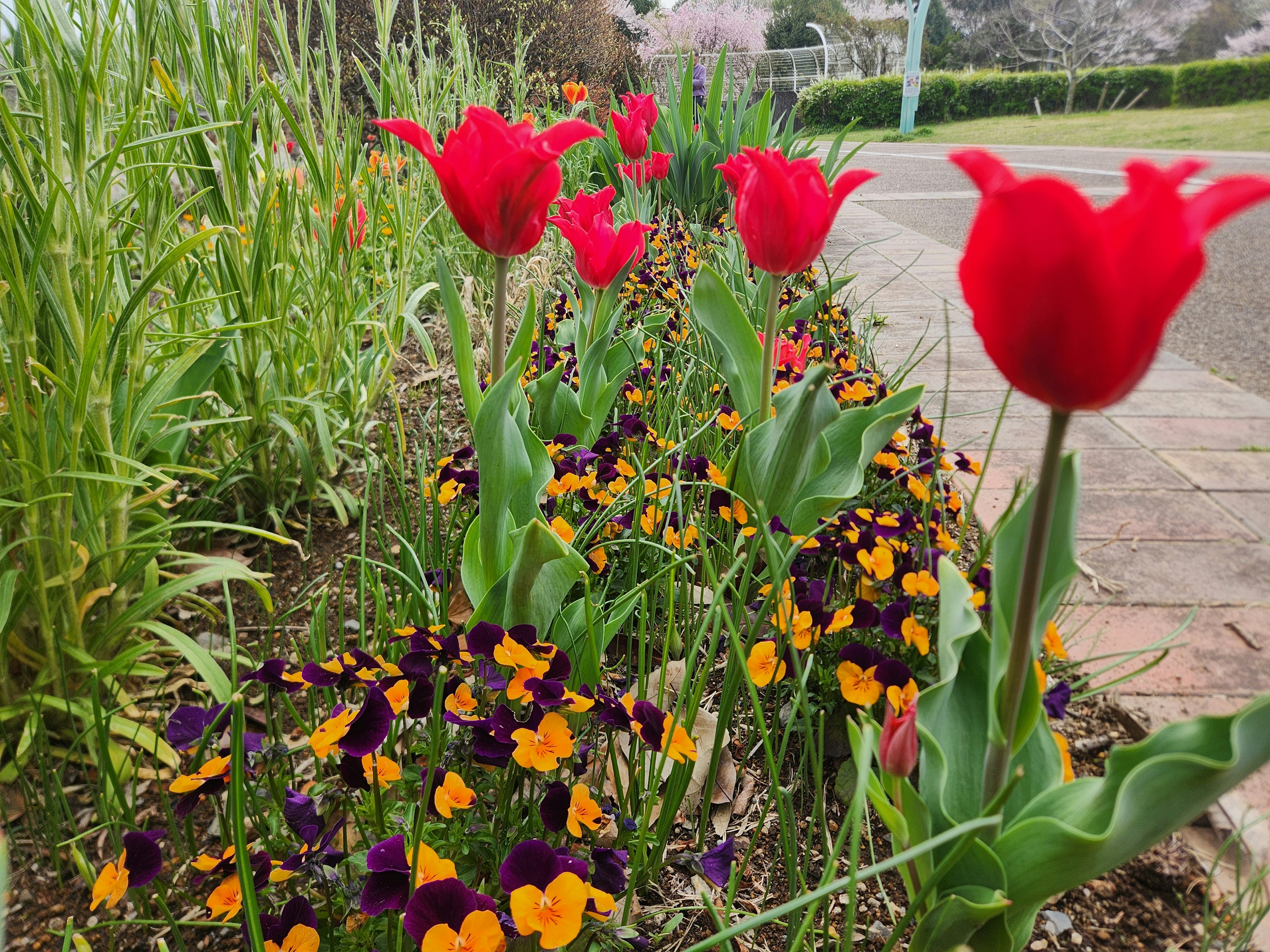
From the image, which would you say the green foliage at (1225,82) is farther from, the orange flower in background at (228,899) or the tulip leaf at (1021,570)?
the orange flower in background at (228,899)

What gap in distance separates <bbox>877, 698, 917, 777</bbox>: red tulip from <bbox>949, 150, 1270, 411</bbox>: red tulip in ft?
1.09

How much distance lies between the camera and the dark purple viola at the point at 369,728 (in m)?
0.78

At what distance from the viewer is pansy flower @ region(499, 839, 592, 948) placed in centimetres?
70

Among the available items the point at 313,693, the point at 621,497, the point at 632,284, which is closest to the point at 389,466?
the point at 621,497

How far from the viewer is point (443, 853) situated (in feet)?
2.97

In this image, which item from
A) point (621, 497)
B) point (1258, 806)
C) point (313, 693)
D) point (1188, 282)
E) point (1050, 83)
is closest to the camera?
point (1188, 282)

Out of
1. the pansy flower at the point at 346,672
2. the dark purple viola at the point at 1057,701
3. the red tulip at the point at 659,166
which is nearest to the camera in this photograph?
the pansy flower at the point at 346,672

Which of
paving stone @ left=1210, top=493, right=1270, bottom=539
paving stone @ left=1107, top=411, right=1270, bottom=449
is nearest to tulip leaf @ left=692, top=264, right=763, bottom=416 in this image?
paving stone @ left=1210, top=493, right=1270, bottom=539

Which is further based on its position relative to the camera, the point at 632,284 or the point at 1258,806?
the point at 632,284

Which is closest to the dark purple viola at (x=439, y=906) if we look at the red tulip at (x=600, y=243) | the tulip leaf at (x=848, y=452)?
the tulip leaf at (x=848, y=452)

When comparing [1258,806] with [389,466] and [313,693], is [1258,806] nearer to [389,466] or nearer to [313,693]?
[313,693]

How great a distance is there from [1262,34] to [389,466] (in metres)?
28.8

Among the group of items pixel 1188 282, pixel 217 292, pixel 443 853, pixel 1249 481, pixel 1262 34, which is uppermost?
pixel 1262 34

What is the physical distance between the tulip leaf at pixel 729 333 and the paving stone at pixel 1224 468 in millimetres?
1358
